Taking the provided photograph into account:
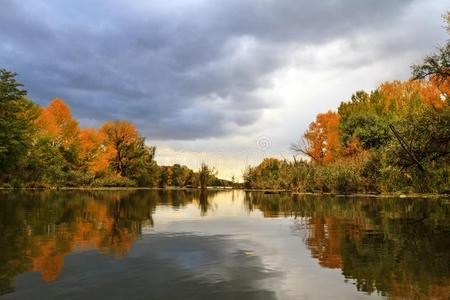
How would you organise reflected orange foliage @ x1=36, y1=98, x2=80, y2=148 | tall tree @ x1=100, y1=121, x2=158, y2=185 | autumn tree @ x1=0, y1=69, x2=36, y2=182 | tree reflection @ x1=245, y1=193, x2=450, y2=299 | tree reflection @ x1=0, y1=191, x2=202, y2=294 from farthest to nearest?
tall tree @ x1=100, y1=121, x2=158, y2=185 → reflected orange foliage @ x1=36, y1=98, x2=80, y2=148 → autumn tree @ x1=0, y1=69, x2=36, y2=182 → tree reflection @ x1=0, y1=191, x2=202, y2=294 → tree reflection @ x1=245, y1=193, x2=450, y2=299

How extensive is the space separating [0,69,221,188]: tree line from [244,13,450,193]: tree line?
1850 cm

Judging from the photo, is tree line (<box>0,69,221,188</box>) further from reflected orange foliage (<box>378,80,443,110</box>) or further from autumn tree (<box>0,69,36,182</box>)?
reflected orange foliage (<box>378,80,443,110</box>)

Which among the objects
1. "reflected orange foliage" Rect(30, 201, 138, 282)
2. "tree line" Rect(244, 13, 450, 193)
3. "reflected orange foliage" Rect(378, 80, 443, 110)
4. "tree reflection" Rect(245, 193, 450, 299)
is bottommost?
"tree reflection" Rect(245, 193, 450, 299)

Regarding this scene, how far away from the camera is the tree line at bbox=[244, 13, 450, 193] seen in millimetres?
21234

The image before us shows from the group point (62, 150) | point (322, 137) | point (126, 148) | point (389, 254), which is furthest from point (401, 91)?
point (389, 254)

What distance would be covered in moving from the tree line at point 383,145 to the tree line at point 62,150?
1850cm

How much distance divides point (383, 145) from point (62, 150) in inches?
1896

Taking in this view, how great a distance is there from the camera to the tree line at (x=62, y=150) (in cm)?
4726

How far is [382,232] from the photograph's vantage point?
14320 millimetres

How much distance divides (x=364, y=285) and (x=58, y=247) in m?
7.71

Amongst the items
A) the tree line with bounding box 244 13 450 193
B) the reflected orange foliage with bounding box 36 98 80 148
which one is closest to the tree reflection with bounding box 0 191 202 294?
the tree line with bounding box 244 13 450 193

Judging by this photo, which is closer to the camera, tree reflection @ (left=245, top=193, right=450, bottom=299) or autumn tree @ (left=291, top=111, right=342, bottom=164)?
tree reflection @ (left=245, top=193, right=450, bottom=299)

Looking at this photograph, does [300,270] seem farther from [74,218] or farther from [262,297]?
[74,218]

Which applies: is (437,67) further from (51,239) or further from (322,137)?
(322,137)
